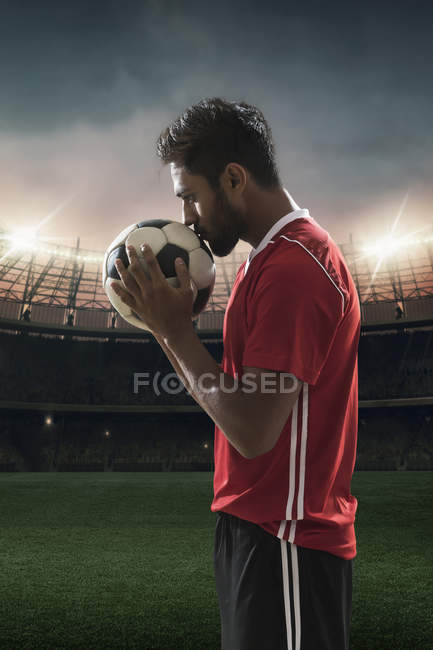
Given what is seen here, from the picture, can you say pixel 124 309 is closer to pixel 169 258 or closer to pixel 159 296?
pixel 169 258

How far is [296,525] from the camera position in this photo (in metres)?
1.28

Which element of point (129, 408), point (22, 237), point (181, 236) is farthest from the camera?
point (22, 237)

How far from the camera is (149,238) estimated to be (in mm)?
1720

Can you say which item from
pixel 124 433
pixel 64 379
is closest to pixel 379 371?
pixel 124 433

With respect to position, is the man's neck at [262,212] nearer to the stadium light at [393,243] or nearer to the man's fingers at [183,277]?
the man's fingers at [183,277]

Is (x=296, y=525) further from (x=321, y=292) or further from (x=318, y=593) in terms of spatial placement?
(x=321, y=292)

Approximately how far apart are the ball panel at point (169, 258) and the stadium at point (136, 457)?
3.04 metres

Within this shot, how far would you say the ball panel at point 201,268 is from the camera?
1638 mm

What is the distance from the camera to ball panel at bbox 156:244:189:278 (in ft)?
4.88

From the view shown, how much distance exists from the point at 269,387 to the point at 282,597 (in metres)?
0.51

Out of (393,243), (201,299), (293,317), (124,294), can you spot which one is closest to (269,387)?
(293,317)

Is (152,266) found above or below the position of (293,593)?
above

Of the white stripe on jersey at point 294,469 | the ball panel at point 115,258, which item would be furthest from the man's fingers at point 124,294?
the white stripe on jersey at point 294,469

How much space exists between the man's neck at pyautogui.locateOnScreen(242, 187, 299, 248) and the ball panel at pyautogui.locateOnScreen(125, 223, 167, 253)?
28 centimetres
